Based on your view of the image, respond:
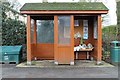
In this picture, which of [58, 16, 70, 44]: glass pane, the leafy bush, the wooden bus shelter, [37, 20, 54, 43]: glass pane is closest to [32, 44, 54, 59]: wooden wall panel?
[37, 20, 54, 43]: glass pane

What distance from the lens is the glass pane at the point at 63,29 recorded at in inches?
563

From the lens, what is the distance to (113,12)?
1085 inches

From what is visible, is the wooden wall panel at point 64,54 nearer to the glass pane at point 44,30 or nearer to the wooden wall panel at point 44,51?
the wooden wall panel at point 44,51

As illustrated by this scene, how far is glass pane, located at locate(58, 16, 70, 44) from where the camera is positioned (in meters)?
14.3

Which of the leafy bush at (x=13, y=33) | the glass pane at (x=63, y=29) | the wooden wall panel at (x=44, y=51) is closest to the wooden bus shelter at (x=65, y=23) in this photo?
the glass pane at (x=63, y=29)

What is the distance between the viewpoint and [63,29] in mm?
14398

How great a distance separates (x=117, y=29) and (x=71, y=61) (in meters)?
8.10

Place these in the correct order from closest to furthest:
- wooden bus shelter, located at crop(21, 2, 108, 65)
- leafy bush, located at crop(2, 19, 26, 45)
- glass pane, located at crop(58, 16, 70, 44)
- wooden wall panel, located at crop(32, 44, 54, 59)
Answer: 1. wooden bus shelter, located at crop(21, 2, 108, 65)
2. glass pane, located at crop(58, 16, 70, 44)
3. wooden wall panel, located at crop(32, 44, 54, 59)
4. leafy bush, located at crop(2, 19, 26, 45)

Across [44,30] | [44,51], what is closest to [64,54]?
[44,51]

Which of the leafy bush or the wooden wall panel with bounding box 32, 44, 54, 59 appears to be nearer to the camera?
the wooden wall panel with bounding box 32, 44, 54, 59

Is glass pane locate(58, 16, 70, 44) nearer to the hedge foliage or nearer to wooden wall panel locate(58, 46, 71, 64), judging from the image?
wooden wall panel locate(58, 46, 71, 64)

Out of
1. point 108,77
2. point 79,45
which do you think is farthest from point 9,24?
point 108,77

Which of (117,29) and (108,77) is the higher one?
(117,29)

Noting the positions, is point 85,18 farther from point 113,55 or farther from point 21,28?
point 21,28
